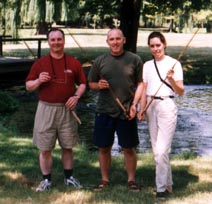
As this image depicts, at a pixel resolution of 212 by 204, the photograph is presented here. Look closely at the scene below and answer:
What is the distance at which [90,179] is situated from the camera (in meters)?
5.87

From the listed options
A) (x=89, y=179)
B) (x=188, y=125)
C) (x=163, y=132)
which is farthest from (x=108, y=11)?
(x=163, y=132)

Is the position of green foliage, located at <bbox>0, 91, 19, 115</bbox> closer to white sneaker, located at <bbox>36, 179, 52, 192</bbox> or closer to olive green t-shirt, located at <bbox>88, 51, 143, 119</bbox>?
white sneaker, located at <bbox>36, 179, 52, 192</bbox>

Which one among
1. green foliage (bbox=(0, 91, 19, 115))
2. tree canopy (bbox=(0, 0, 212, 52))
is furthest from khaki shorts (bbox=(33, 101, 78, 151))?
green foliage (bbox=(0, 91, 19, 115))

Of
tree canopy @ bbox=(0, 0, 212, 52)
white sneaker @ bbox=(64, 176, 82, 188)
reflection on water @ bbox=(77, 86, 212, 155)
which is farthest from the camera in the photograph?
tree canopy @ bbox=(0, 0, 212, 52)

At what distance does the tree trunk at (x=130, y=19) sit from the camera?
20.0m

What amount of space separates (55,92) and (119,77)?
64cm

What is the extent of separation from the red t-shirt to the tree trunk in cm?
1521

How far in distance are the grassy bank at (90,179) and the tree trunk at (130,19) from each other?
41.4ft

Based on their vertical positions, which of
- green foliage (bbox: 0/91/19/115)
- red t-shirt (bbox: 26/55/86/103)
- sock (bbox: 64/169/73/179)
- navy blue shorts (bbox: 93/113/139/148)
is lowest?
green foliage (bbox: 0/91/19/115)

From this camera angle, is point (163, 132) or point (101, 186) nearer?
point (163, 132)

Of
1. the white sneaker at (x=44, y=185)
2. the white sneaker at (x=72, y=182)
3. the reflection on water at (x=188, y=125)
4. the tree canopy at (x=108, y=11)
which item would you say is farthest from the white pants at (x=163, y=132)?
the tree canopy at (x=108, y=11)

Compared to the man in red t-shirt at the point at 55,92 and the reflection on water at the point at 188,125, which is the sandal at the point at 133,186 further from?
the reflection on water at the point at 188,125

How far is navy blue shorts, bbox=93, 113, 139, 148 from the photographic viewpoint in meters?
5.07

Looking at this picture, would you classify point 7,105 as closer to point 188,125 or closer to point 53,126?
point 188,125
